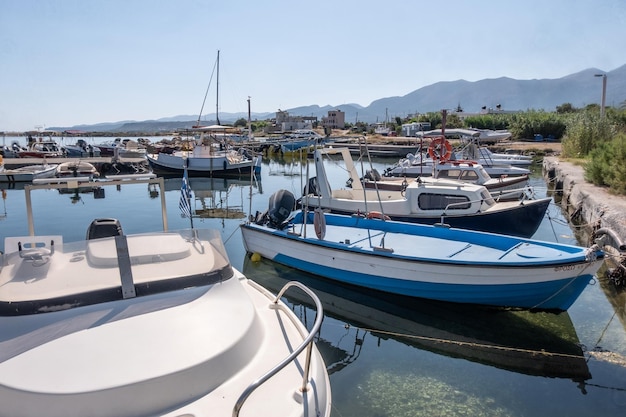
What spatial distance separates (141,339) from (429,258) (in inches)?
243

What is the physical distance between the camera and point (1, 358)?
3.02 metres

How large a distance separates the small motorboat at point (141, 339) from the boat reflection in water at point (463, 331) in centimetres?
359

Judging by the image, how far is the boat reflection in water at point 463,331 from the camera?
6941 mm

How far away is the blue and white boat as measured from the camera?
25.0 ft

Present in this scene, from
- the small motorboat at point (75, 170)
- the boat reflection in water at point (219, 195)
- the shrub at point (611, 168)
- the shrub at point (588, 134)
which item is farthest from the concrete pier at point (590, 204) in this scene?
the small motorboat at point (75, 170)

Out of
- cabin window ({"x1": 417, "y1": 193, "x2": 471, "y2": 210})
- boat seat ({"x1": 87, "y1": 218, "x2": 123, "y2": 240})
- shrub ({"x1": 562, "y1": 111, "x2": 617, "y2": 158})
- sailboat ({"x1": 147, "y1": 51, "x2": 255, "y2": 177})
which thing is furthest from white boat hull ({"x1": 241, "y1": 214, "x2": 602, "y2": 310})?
shrub ({"x1": 562, "y1": 111, "x2": 617, "y2": 158})

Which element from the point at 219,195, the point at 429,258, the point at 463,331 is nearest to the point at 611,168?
the point at 429,258

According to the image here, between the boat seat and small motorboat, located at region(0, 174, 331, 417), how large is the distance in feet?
2.41

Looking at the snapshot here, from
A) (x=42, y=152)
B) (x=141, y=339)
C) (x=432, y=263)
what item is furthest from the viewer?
(x=42, y=152)

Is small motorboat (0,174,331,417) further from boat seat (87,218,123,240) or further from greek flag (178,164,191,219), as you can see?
greek flag (178,164,191,219)

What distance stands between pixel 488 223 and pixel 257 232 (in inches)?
260

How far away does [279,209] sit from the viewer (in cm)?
1127

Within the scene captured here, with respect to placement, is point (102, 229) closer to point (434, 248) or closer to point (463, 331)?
point (463, 331)

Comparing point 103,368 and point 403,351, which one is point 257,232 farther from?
point 103,368
